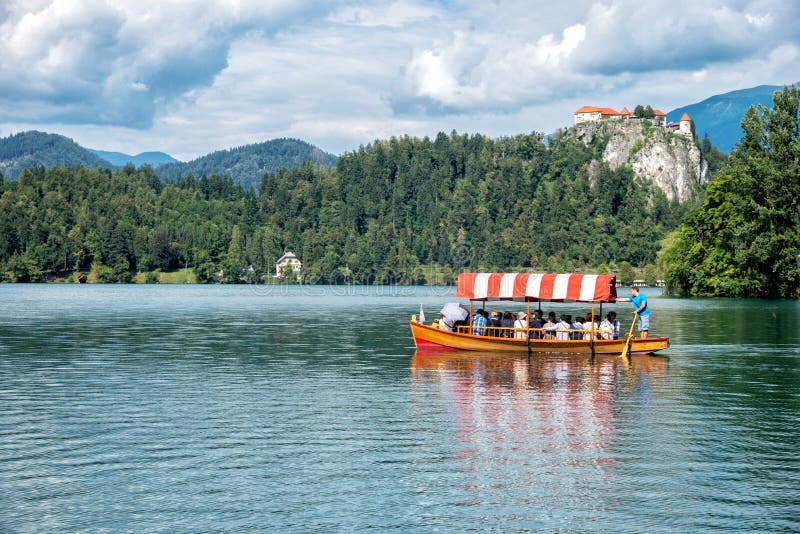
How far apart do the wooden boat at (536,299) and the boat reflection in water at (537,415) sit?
0.91 meters

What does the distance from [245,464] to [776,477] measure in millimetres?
14252

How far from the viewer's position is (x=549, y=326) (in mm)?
56781

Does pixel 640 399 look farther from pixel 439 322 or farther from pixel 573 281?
pixel 439 322

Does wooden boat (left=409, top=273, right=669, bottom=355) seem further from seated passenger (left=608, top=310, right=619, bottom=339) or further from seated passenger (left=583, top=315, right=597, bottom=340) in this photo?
seated passenger (left=608, top=310, right=619, bottom=339)

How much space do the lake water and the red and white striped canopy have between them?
3999 mm

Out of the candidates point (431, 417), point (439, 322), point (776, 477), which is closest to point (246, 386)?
point (431, 417)

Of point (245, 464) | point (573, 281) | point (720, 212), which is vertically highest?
point (720, 212)

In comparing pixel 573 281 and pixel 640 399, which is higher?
pixel 573 281

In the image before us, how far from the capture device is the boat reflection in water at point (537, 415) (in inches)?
905

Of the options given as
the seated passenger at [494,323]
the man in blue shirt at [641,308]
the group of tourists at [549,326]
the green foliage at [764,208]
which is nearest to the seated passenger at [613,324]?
the group of tourists at [549,326]

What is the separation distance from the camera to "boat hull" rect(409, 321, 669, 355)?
181 ft

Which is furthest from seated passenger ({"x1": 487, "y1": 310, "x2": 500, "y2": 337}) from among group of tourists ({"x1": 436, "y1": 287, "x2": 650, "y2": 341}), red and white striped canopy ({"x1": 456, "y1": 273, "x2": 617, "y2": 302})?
red and white striped canopy ({"x1": 456, "y1": 273, "x2": 617, "y2": 302})

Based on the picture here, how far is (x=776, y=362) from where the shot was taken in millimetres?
51906

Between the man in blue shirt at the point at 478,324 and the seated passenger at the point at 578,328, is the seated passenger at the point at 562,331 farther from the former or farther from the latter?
the man in blue shirt at the point at 478,324
